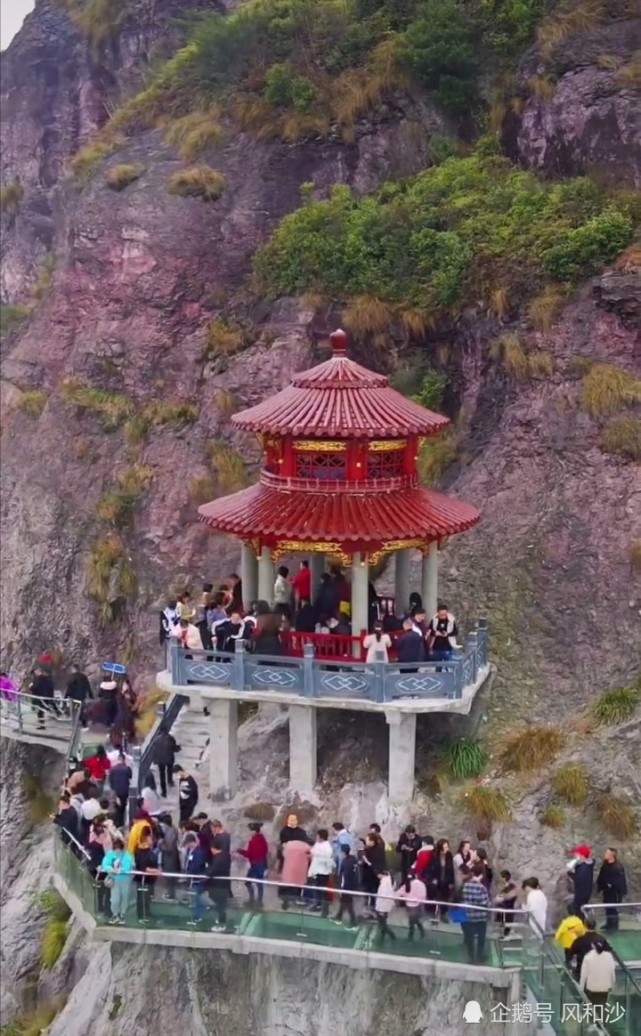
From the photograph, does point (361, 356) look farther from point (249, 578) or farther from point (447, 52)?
point (249, 578)

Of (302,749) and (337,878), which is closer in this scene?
(337,878)

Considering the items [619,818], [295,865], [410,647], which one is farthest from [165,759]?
[619,818]

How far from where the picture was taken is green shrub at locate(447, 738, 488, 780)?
2025cm

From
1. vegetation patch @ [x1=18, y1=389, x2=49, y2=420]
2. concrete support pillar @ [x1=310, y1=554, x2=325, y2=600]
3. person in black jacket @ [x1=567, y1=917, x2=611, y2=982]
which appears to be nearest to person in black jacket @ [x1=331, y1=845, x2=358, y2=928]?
person in black jacket @ [x1=567, y1=917, x2=611, y2=982]

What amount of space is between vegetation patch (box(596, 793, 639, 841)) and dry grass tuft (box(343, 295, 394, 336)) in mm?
13971

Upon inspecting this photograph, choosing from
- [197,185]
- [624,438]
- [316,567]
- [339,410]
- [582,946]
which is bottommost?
[582,946]

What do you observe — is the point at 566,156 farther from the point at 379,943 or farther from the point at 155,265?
the point at 379,943

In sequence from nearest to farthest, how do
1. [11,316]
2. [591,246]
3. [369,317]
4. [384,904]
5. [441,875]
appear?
[384,904] → [441,875] → [591,246] → [369,317] → [11,316]

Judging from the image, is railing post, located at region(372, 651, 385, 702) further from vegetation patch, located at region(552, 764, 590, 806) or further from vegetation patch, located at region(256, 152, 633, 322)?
vegetation patch, located at region(256, 152, 633, 322)

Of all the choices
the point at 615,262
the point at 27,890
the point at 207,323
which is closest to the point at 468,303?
the point at 615,262

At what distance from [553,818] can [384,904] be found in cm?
394

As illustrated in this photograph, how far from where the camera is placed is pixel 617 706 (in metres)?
20.7

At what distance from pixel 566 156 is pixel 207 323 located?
1038 centimetres

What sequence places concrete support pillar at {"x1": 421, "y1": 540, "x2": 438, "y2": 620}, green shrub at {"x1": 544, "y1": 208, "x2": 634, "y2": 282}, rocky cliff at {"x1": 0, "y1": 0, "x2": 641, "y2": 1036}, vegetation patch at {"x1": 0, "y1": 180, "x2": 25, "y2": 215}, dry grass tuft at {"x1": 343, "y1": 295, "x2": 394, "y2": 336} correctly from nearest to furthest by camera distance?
concrete support pillar at {"x1": 421, "y1": 540, "x2": 438, "y2": 620} → rocky cliff at {"x1": 0, "y1": 0, "x2": 641, "y2": 1036} → green shrub at {"x1": 544, "y1": 208, "x2": 634, "y2": 282} → dry grass tuft at {"x1": 343, "y1": 295, "x2": 394, "y2": 336} → vegetation patch at {"x1": 0, "y1": 180, "x2": 25, "y2": 215}
